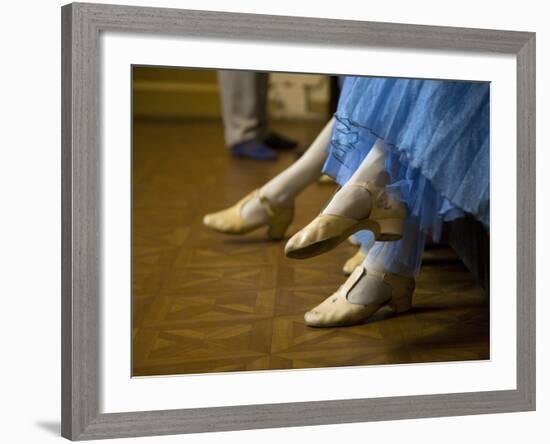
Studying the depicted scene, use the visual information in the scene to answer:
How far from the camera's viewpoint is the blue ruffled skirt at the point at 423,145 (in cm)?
140

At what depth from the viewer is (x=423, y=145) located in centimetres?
142

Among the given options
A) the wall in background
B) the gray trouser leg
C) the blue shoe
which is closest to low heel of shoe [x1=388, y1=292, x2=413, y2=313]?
the wall in background

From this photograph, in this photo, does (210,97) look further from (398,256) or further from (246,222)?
(398,256)

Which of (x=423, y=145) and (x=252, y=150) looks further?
(x=252, y=150)

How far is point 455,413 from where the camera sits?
1375 millimetres

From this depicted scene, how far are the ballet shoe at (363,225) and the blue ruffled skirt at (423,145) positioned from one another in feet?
0.05

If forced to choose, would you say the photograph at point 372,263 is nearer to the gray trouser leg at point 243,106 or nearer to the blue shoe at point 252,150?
the blue shoe at point 252,150

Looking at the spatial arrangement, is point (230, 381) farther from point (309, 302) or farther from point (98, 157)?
point (98, 157)

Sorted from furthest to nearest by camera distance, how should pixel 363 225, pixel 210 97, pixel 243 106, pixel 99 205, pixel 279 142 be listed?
pixel 210 97 < pixel 243 106 < pixel 279 142 < pixel 363 225 < pixel 99 205

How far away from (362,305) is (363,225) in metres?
0.12

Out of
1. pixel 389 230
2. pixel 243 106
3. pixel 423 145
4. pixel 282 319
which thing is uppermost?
pixel 243 106

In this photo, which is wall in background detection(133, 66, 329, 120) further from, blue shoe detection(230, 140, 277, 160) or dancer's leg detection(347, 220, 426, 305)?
dancer's leg detection(347, 220, 426, 305)

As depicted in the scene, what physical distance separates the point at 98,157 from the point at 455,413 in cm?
58

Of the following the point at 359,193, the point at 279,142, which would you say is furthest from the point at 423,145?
the point at 279,142
